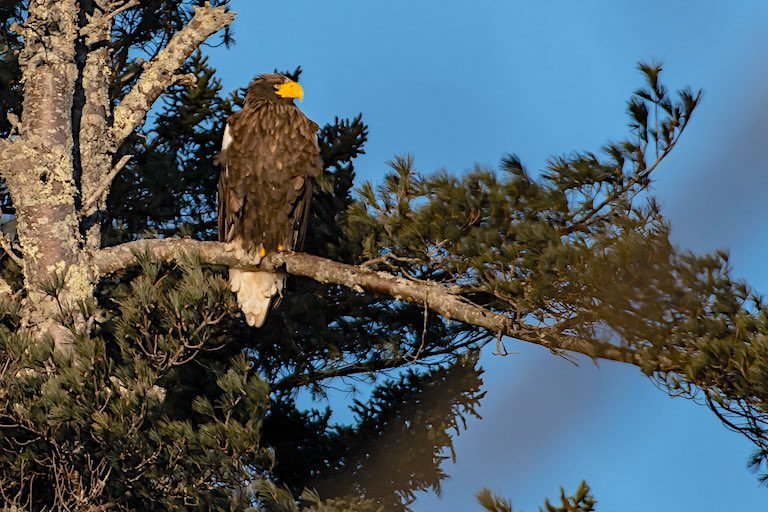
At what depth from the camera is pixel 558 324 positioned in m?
4.29

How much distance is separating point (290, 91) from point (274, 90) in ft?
0.34

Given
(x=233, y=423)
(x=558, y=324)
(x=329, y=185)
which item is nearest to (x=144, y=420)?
(x=233, y=423)

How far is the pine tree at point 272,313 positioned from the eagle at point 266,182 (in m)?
0.17

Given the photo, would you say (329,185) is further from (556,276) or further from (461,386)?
(556,276)

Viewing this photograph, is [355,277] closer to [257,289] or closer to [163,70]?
[257,289]

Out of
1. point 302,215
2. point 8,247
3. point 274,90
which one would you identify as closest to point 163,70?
point 274,90

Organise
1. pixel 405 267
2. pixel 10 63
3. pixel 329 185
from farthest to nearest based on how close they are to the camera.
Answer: pixel 10 63
pixel 329 185
pixel 405 267

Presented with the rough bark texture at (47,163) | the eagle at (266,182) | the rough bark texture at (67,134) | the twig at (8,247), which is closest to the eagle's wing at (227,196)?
the eagle at (266,182)

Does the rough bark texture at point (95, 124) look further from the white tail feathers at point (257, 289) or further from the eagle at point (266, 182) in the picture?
the white tail feathers at point (257, 289)

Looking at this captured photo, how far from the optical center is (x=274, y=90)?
A: 22.2 feet

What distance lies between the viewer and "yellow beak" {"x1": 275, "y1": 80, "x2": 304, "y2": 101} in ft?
22.2

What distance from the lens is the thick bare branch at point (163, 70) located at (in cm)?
650

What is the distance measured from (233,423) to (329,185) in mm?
2176

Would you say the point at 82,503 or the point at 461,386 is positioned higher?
the point at 461,386
